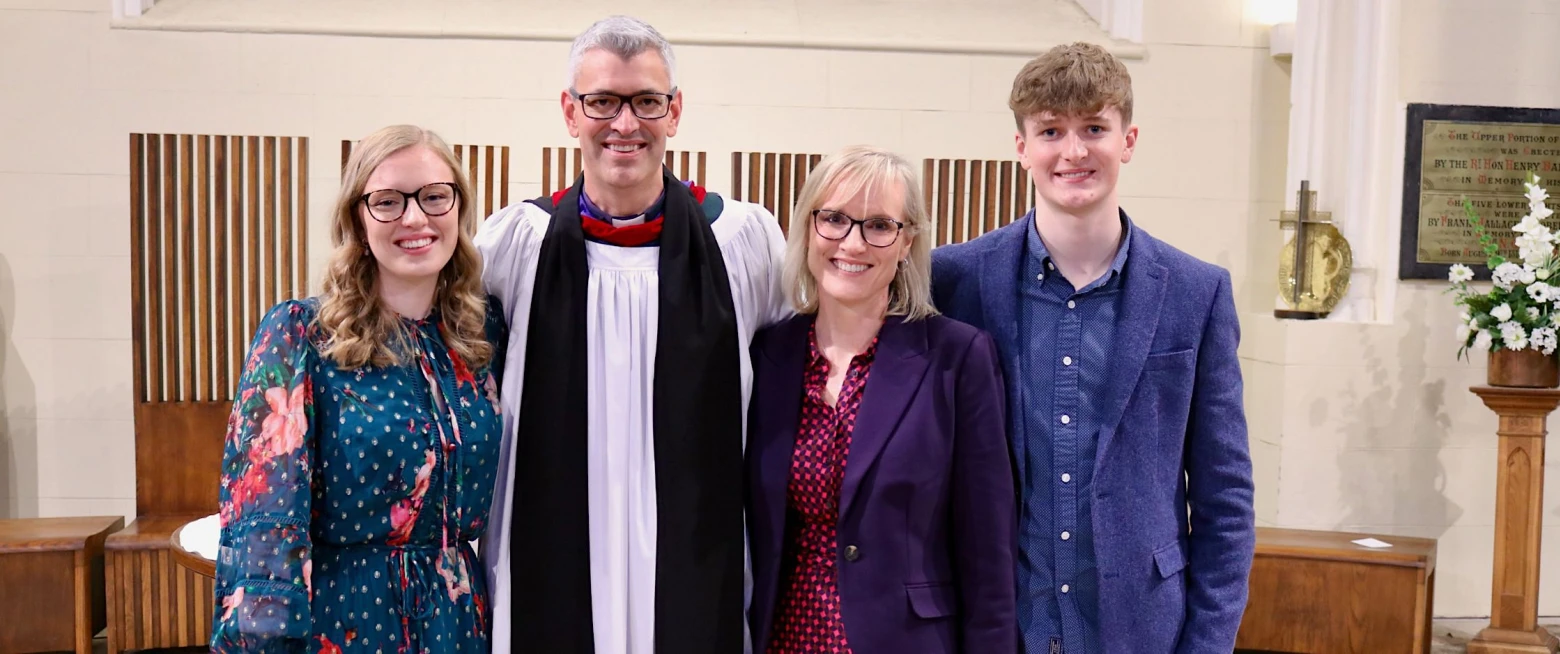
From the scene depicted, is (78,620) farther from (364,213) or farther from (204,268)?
(364,213)

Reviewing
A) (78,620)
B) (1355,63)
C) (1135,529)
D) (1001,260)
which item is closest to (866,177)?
(1001,260)

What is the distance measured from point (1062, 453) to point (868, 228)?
467mm

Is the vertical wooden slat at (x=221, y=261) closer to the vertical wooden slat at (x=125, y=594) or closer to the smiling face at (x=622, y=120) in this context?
the vertical wooden slat at (x=125, y=594)

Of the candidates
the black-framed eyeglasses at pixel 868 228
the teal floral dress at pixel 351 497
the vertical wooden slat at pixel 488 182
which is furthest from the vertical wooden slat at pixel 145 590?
the black-framed eyeglasses at pixel 868 228

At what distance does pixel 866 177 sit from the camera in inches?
78.7

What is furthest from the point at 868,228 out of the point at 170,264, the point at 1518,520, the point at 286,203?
the point at 1518,520

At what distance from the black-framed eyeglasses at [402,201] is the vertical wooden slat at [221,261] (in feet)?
10.1

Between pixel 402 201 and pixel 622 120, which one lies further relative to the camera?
pixel 622 120

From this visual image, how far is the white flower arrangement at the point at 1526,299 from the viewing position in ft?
14.7

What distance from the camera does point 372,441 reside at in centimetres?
187

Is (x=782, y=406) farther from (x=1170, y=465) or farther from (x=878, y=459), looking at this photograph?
(x=1170, y=465)

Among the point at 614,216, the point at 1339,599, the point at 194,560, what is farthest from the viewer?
the point at 1339,599

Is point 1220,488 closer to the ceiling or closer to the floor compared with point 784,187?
closer to the floor

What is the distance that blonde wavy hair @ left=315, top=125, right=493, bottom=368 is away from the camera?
74.4 inches
